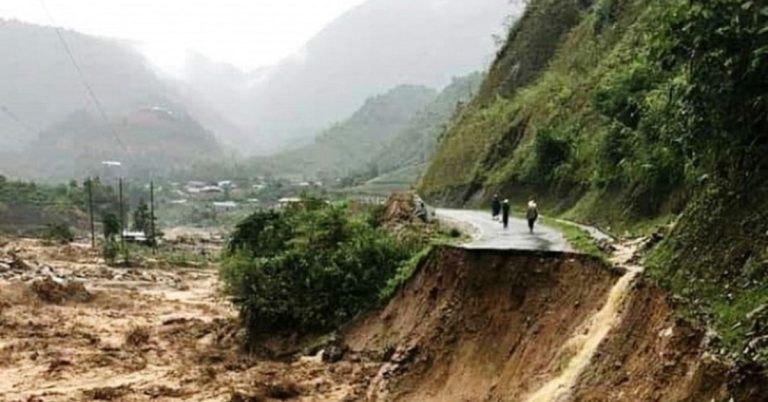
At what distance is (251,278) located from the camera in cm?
2695

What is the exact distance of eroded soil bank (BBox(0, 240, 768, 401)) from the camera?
13.3 meters

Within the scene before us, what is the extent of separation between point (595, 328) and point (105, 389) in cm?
1493

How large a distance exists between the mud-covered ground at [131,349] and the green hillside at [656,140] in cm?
946

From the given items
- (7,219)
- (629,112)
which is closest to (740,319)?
(629,112)

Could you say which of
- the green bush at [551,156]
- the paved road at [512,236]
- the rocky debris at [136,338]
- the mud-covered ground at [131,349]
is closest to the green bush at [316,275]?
the mud-covered ground at [131,349]

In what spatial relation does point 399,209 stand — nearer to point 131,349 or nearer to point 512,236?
point 512,236

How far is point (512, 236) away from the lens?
24.9m

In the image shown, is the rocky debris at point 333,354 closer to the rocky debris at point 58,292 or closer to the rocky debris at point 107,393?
the rocky debris at point 107,393

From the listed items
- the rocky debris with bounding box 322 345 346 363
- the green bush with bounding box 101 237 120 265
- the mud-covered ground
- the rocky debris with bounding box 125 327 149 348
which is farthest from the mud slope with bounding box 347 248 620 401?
the green bush with bounding box 101 237 120 265

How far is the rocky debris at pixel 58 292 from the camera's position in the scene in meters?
47.0

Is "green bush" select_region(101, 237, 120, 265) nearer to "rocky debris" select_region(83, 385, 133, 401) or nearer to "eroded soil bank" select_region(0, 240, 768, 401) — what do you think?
"eroded soil bank" select_region(0, 240, 768, 401)

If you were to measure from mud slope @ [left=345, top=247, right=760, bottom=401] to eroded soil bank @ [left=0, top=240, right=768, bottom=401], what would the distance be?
0.03m

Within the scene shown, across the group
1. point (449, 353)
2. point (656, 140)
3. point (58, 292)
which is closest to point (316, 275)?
point (449, 353)

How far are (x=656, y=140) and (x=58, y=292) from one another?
36.5 m
